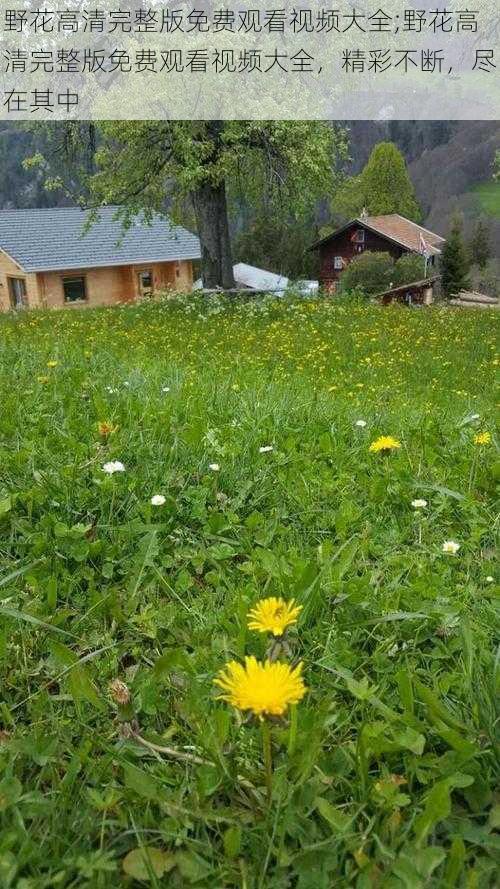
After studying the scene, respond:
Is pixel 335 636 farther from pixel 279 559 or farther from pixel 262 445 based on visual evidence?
pixel 262 445

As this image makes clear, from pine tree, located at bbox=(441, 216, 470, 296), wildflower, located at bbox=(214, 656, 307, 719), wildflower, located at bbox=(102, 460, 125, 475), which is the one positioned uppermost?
wildflower, located at bbox=(214, 656, 307, 719)

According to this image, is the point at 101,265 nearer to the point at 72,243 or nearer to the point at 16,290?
the point at 72,243

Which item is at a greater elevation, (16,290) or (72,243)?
(72,243)

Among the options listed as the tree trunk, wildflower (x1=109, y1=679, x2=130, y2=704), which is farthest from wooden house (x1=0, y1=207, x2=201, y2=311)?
wildflower (x1=109, y1=679, x2=130, y2=704)

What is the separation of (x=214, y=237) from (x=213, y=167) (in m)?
2.37

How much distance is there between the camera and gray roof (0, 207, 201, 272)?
25438mm

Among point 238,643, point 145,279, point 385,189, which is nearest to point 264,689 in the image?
point 238,643

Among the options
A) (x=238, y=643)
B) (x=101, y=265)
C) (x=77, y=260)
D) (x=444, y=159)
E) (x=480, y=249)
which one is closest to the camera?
(x=238, y=643)

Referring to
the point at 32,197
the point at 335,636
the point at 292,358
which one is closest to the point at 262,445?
the point at 335,636

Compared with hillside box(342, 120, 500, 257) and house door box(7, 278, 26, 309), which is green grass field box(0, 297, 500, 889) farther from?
hillside box(342, 120, 500, 257)

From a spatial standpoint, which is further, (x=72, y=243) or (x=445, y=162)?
(x=445, y=162)

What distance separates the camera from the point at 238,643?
1.43 metres

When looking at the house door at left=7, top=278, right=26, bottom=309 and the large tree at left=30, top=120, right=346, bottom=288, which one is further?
the house door at left=7, top=278, right=26, bottom=309

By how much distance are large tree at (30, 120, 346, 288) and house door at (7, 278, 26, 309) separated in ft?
44.5
